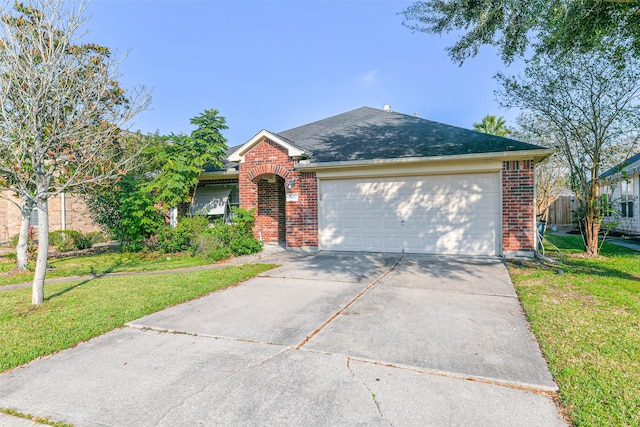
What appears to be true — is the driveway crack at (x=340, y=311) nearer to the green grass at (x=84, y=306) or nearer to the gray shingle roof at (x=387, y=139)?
the green grass at (x=84, y=306)

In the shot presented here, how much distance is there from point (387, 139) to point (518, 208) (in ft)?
14.4

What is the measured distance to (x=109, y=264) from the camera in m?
9.53

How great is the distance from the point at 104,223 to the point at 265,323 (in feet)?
34.6

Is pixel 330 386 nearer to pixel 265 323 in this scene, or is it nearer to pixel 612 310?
pixel 265 323

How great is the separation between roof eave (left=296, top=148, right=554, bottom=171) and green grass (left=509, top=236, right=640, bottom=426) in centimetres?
276

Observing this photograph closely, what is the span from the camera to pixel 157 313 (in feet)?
16.0

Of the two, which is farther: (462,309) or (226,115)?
(226,115)

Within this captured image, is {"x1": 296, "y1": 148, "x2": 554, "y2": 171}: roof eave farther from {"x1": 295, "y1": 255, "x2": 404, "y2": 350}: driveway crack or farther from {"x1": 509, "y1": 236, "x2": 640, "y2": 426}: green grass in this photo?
{"x1": 295, "y1": 255, "x2": 404, "y2": 350}: driveway crack

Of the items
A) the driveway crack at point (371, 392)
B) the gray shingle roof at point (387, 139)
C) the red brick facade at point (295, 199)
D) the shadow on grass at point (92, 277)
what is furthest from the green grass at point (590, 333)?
the shadow on grass at point (92, 277)

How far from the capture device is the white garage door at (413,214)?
8938 mm

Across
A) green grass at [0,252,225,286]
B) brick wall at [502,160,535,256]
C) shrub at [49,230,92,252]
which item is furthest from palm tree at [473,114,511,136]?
shrub at [49,230,92,252]

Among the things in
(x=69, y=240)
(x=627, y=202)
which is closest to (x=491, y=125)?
(x=627, y=202)

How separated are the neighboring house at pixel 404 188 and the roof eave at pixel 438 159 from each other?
0.02 meters

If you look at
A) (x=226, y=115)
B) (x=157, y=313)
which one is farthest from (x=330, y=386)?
(x=226, y=115)
